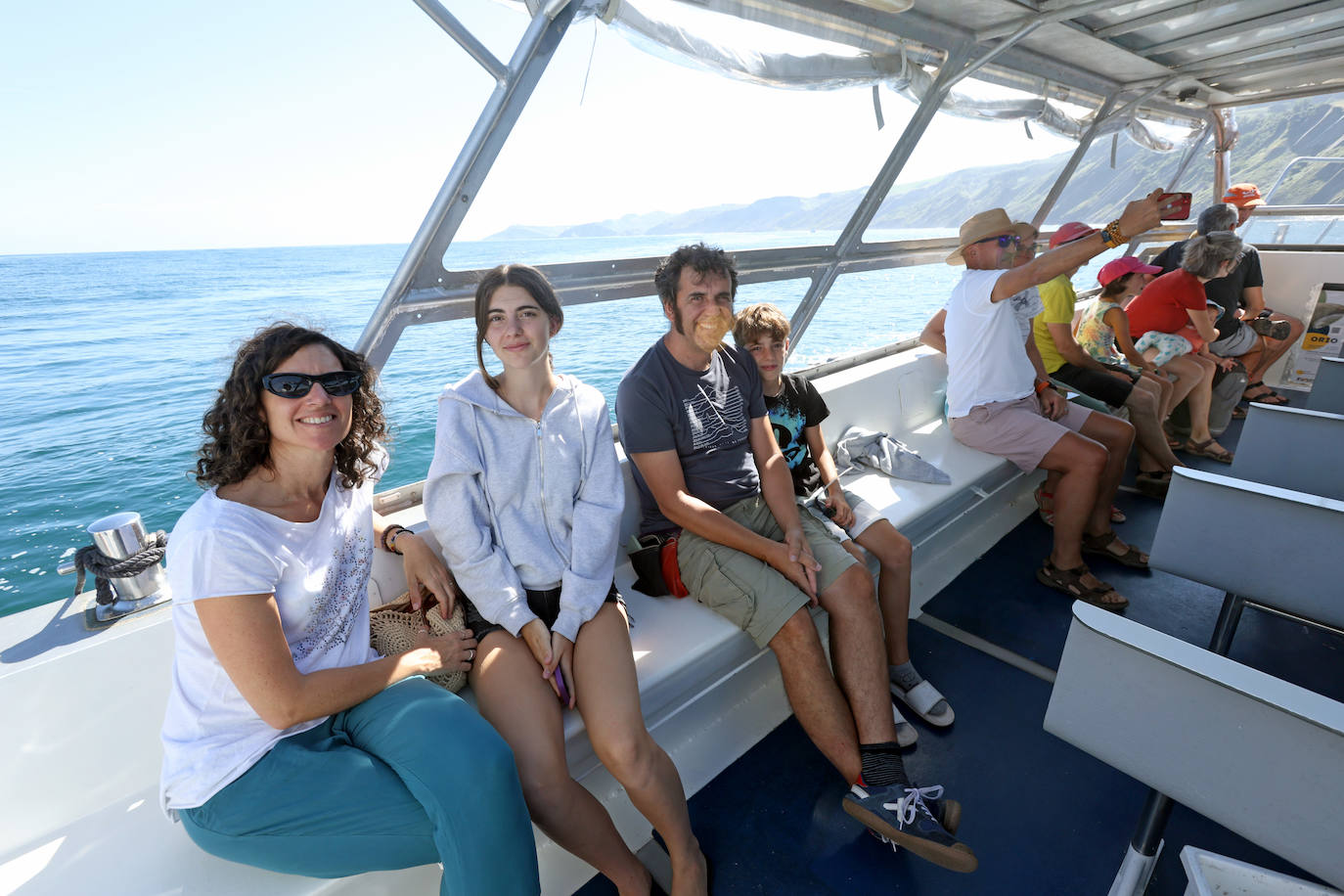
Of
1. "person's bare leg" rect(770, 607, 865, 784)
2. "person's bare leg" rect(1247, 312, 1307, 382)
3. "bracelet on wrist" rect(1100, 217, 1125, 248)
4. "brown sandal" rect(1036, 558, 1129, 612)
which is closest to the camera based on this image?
"person's bare leg" rect(770, 607, 865, 784)

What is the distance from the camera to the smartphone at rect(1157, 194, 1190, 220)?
236 centimetres

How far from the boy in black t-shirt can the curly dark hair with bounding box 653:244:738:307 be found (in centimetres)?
31

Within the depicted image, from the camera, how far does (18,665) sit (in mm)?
1329

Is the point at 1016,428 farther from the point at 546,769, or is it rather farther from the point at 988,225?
the point at 546,769

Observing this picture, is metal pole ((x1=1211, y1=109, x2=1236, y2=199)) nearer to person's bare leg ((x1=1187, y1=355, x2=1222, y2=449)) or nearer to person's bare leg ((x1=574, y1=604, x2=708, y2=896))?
person's bare leg ((x1=1187, y1=355, x2=1222, y2=449))

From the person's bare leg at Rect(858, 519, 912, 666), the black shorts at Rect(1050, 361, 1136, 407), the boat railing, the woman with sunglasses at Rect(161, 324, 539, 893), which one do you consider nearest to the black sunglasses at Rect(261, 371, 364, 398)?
the woman with sunglasses at Rect(161, 324, 539, 893)

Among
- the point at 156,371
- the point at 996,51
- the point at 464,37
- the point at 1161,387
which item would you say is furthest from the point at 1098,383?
the point at 156,371

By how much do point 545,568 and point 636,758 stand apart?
57 centimetres

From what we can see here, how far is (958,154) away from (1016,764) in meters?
4.17

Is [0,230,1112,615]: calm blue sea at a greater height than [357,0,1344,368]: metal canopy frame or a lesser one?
lesser

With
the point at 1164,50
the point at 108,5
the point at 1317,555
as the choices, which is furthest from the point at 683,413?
the point at 1164,50

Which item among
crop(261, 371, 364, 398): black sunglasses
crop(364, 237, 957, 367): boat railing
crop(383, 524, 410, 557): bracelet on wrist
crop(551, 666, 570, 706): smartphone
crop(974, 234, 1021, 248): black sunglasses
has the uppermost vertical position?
crop(974, 234, 1021, 248): black sunglasses

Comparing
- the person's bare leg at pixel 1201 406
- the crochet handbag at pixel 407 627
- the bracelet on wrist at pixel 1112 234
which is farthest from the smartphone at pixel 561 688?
the person's bare leg at pixel 1201 406

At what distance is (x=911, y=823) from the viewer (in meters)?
1.60
